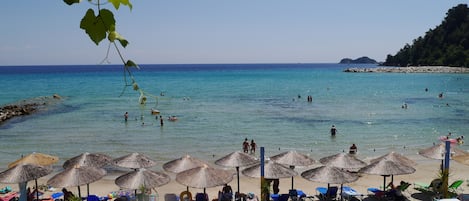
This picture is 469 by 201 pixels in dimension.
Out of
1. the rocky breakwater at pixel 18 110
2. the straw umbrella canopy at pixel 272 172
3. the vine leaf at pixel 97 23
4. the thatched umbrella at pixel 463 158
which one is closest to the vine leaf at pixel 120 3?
the vine leaf at pixel 97 23

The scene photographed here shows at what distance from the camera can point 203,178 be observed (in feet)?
42.5

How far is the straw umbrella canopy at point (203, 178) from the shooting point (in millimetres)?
12820

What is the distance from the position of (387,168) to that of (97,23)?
46.1 ft

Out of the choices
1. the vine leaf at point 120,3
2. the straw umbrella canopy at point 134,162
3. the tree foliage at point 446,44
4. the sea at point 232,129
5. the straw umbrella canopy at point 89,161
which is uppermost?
the tree foliage at point 446,44

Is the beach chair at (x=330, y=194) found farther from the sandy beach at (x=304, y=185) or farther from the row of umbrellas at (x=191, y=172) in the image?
the row of umbrellas at (x=191, y=172)

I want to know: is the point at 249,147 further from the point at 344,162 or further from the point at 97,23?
the point at 97,23

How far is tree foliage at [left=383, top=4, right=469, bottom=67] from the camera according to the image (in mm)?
121500

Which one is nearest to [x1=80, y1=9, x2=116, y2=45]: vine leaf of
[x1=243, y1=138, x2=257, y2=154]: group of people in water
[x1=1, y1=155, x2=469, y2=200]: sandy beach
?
[x1=1, y1=155, x2=469, y2=200]: sandy beach

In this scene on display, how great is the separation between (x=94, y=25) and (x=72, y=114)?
44.8 metres

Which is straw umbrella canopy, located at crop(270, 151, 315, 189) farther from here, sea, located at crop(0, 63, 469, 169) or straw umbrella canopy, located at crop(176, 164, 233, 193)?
sea, located at crop(0, 63, 469, 169)

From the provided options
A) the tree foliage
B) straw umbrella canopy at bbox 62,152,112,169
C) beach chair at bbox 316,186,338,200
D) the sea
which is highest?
the tree foliage

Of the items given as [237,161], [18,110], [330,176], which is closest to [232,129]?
[237,161]

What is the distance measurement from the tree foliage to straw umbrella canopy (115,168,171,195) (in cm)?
12084

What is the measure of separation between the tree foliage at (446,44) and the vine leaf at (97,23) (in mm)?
129755
